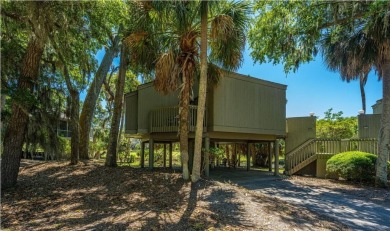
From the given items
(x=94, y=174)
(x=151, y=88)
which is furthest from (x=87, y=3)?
(x=94, y=174)

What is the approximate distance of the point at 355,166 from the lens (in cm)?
1272

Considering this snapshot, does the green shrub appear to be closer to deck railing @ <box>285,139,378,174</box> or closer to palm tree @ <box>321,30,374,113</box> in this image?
deck railing @ <box>285,139,378,174</box>

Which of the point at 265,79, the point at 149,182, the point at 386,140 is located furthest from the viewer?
the point at 265,79

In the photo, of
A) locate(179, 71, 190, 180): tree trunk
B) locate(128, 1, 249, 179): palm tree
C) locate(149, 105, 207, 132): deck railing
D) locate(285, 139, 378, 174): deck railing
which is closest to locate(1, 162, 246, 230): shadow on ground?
locate(179, 71, 190, 180): tree trunk

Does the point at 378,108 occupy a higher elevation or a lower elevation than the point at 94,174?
higher

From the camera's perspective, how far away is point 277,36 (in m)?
12.2

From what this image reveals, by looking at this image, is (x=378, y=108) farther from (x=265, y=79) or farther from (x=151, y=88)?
(x=151, y=88)

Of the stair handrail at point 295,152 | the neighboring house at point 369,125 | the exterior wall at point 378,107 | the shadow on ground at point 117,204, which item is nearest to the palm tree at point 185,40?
the shadow on ground at point 117,204

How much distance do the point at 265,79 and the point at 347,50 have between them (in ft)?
11.4

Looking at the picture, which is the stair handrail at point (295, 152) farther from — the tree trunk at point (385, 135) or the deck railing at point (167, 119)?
the deck railing at point (167, 119)

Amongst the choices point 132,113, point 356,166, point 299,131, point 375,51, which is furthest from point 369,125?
point 132,113

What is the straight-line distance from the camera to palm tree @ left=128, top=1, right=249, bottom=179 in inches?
355

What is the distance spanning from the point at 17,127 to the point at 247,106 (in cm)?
863

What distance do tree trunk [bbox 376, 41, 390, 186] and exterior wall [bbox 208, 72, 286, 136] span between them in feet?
13.5
